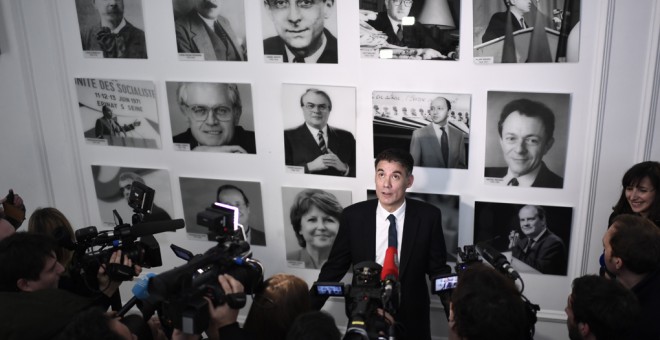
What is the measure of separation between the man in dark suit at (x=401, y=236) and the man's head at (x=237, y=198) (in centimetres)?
103

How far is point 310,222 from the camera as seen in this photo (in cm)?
458

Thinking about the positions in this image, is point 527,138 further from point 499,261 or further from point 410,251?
point 499,261

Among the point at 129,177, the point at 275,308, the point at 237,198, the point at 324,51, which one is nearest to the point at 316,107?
the point at 324,51

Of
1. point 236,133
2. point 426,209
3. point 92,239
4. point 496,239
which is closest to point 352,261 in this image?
point 426,209

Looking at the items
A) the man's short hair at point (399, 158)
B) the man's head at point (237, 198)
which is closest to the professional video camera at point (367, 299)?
the man's short hair at point (399, 158)

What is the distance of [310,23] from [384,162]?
1.18 meters

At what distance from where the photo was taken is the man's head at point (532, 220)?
162 inches

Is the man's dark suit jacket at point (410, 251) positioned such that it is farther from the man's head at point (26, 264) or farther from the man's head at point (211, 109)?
the man's head at point (26, 264)

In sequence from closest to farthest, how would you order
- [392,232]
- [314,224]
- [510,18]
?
1. [510,18]
2. [392,232]
3. [314,224]

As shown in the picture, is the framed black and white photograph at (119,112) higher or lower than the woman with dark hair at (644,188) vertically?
higher

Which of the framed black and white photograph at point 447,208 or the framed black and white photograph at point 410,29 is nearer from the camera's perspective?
the framed black and white photograph at point 410,29

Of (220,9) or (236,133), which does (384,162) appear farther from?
(220,9)

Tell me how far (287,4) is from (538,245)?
256 cm

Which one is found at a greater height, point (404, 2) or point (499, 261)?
point (404, 2)
